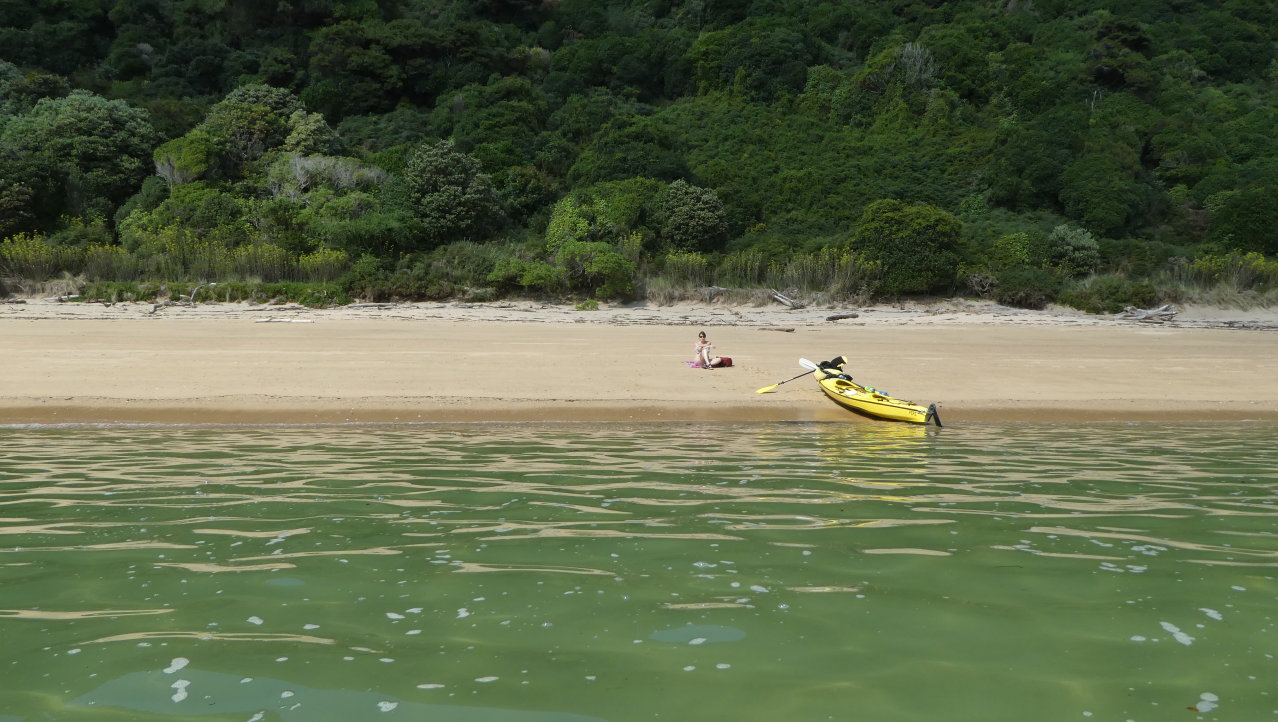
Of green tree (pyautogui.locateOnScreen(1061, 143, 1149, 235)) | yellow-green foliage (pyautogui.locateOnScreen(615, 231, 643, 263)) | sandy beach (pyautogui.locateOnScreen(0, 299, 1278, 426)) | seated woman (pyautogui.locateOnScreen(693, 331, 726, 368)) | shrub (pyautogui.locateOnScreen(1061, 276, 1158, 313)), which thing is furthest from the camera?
green tree (pyautogui.locateOnScreen(1061, 143, 1149, 235))

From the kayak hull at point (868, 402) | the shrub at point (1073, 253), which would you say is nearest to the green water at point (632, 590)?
the kayak hull at point (868, 402)

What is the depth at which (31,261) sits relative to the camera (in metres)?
33.3

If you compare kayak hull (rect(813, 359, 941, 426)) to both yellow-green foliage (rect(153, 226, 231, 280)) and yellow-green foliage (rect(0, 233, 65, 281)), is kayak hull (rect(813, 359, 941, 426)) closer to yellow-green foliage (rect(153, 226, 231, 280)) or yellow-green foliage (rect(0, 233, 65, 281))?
yellow-green foliage (rect(153, 226, 231, 280))

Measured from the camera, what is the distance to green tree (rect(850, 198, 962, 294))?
33.1m

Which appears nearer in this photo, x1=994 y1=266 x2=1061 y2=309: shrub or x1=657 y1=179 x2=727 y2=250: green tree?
x1=994 y1=266 x2=1061 y2=309: shrub

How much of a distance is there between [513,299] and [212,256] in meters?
12.1

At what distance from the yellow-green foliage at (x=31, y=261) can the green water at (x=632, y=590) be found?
27.8 meters

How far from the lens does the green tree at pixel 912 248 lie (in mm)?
33062

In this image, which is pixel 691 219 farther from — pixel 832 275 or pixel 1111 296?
pixel 1111 296

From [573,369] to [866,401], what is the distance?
19.2ft

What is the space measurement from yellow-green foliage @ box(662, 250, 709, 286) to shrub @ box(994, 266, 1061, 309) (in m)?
10.7

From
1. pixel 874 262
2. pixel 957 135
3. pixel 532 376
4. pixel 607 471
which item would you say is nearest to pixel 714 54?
pixel 957 135

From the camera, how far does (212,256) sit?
35031 mm

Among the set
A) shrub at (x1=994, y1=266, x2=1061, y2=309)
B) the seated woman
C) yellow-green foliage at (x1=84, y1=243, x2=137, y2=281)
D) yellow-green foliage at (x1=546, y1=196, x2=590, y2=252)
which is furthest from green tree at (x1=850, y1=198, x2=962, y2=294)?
yellow-green foliage at (x1=84, y1=243, x2=137, y2=281)
